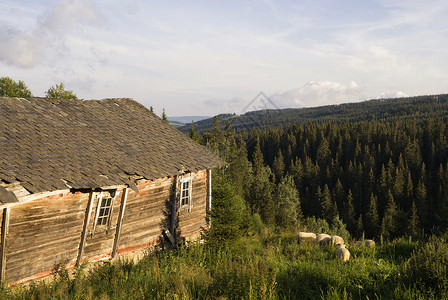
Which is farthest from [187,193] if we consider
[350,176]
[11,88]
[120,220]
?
[350,176]

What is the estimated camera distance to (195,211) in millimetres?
14055

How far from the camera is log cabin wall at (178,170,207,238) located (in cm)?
1332

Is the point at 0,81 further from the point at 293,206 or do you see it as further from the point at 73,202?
the point at 293,206

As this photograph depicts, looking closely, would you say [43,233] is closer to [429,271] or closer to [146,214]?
[146,214]

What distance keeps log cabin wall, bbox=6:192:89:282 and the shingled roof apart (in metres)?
0.87

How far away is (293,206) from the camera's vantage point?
6438 cm

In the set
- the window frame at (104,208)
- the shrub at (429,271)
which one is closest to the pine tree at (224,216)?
the window frame at (104,208)

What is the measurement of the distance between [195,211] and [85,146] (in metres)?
Result: 5.74

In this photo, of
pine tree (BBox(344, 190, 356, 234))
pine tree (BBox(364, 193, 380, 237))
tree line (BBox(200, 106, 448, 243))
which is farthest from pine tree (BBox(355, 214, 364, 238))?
pine tree (BBox(344, 190, 356, 234))

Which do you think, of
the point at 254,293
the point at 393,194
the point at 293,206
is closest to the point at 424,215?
the point at 393,194

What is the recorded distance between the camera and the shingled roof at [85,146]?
8.23 m

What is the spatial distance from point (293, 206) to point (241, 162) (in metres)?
20.2

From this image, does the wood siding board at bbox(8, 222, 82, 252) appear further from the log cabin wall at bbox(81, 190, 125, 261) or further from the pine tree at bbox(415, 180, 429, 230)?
the pine tree at bbox(415, 180, 429, 230)

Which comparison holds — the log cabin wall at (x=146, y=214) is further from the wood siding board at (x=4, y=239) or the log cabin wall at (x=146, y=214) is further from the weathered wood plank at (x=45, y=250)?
the wood siding board at (x=4, y=239)
